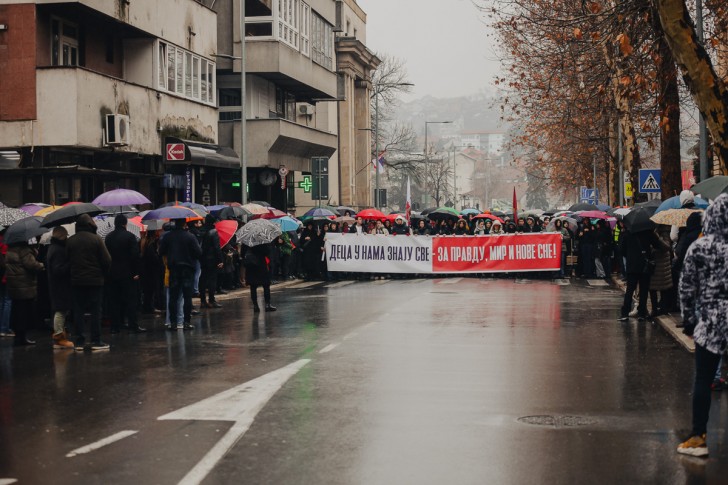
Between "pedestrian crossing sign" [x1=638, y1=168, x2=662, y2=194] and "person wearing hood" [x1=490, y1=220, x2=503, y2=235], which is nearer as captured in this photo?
"pedestrian crossing sign" [x1=638, y1=168, x2=662, y2=194]

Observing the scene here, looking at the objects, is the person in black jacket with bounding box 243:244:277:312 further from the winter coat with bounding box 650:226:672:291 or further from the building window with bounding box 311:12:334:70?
the building window with bounding box 311:12:334:70

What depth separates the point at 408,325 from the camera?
742 inches

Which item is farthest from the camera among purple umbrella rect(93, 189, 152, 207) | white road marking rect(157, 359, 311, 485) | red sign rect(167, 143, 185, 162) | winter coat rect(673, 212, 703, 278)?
red sign rect(167, 143, 185, 162)

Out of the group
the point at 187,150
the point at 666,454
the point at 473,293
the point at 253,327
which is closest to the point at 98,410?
the point at 666,454

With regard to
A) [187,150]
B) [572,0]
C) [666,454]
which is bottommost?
[666,454]

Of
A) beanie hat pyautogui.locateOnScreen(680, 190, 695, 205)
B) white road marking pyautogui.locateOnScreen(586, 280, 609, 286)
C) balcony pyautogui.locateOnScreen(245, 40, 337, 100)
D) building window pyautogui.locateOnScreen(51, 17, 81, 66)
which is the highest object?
balcony pyautogui.locateOnScreen(245, 40, 337, 100)

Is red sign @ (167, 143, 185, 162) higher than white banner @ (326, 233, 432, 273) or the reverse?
higher

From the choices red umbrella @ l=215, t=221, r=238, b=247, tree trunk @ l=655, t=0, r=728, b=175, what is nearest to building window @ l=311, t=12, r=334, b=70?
red umbrella @ l=215, t=221, r=238, b=247

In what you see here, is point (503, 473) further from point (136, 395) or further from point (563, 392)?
point (136, 395)

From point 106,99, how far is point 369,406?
21985 millimetres

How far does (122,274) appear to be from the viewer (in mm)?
18312

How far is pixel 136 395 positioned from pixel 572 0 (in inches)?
819

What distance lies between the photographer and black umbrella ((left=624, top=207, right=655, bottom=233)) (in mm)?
19406

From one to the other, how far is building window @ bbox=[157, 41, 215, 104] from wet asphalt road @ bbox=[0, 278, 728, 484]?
18.2 meters
